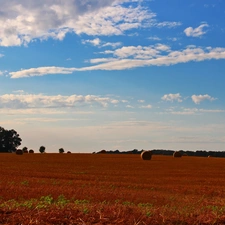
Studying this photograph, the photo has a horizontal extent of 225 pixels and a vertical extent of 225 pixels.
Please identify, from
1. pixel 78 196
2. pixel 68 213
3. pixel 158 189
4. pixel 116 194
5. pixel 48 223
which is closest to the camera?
pixel 48 223

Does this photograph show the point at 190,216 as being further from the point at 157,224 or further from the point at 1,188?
the point at 1,188

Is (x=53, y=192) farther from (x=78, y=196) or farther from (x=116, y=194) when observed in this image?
(x=116, y=194)

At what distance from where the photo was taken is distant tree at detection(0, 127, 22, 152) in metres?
131

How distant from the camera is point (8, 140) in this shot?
131750 mm

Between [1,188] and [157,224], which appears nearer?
[157,224]

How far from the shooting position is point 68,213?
29.1 ft

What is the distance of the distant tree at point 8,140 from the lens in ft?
431

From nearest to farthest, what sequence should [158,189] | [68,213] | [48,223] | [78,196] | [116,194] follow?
[48,223]
[68,213]
[78,196]
[116,194]
[158,189]

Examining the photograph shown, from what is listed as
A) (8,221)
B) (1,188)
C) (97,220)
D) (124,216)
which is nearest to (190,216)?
(124,216)

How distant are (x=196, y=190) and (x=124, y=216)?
1594cm

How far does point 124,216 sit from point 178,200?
10.6 metres

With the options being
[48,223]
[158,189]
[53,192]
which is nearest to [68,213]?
[48,223]

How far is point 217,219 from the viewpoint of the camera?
917 cm

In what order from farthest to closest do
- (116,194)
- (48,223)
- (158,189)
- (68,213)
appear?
(158,189)
(116,194)
(68,213)
(48,223)
